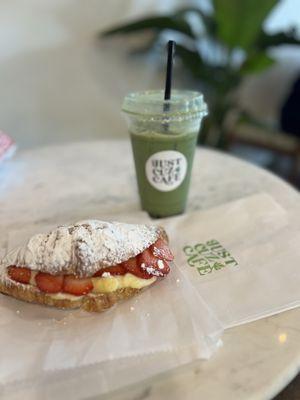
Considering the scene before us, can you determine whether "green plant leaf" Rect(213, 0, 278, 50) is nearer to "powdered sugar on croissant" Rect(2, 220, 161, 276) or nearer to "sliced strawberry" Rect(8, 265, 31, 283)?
"powdered sugar on croissant" Rect(2, 220, 161, 276)

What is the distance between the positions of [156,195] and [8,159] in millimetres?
Answer: 569

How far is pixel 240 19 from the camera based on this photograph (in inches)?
76.9

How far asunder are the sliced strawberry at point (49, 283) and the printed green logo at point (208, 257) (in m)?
0.23

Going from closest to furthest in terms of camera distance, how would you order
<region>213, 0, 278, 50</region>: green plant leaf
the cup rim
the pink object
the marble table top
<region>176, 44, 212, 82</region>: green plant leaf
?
the marble table top → the cup rim → the pink object → <region>213, 0, 278, 50</region>: green plant leaf → <region>176, 44, 212, 82</region>: green plant leaf

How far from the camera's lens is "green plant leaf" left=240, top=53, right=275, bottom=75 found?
2041mm

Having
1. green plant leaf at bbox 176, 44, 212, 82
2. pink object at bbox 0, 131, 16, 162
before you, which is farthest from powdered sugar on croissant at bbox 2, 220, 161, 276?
green plant leaf at bbox 176, 44, 212, 82

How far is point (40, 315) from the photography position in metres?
0.62

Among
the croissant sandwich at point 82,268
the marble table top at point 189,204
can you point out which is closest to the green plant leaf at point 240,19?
the marble table top at point 189,204

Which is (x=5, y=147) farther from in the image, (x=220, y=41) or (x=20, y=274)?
(x=220, y=41)

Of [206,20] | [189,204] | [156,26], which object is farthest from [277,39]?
[189,204]

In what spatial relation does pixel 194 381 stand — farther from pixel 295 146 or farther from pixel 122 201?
pixel 295 146

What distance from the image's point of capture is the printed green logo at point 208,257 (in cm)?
71

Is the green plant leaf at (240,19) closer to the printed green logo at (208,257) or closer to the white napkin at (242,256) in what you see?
the white napkin at (242,256)

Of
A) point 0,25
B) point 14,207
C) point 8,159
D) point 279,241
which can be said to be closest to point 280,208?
point 279,241
